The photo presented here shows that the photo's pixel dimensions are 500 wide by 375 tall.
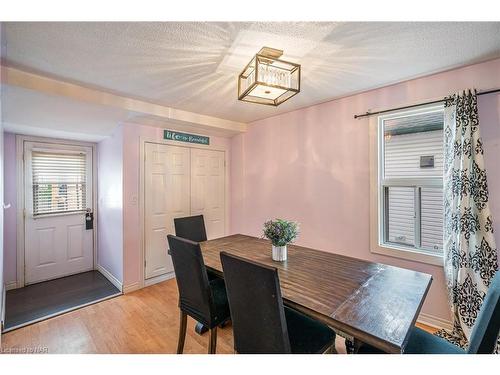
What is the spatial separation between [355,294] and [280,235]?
66cm

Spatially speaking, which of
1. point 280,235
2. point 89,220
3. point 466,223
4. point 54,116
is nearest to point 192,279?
point 280,235

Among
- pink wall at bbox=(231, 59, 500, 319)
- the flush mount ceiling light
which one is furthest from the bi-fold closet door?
the flush mount ceiling light

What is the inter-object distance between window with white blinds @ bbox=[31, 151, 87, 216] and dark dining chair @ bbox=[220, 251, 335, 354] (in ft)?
11.4

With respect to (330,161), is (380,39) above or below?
above

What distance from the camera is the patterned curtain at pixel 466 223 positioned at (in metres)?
1.78

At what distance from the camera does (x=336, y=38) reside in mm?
1515

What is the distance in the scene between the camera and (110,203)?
3271 mm

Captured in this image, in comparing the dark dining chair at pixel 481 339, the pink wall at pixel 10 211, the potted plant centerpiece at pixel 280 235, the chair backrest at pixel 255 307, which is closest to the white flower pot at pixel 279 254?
the potted plant centerpiece at pixel 280 235

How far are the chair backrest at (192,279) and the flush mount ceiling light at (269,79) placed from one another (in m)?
1.11

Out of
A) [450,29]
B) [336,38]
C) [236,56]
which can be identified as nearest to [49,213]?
[236,56]
